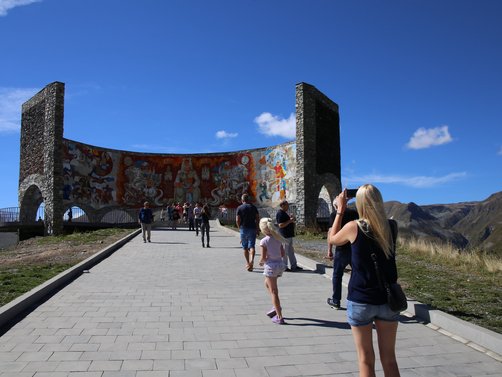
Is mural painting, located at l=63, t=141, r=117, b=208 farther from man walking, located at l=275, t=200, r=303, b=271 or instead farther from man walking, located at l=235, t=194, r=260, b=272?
man walking, located at l=275, t=200, r=303, b=271

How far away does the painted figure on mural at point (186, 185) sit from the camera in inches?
1487

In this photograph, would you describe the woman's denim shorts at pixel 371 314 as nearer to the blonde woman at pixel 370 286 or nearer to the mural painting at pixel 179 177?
the blonde woman at pixel 370 286

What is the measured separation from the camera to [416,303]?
634 cm

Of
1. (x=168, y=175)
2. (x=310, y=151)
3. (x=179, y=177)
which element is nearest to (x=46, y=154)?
(x=168, y=175)

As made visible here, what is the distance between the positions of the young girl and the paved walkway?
0.69 ft

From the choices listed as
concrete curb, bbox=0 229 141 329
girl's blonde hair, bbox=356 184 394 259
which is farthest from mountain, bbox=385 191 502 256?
girl's blonde hair, bbox=356 184 394 259

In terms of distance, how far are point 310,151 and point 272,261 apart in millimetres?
23492

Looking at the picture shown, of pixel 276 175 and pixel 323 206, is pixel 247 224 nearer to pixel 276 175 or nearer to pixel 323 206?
pixel 276 175

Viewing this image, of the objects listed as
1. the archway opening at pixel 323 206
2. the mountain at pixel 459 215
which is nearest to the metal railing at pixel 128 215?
the archway opening at pixel 323 206

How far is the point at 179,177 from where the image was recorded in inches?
1497

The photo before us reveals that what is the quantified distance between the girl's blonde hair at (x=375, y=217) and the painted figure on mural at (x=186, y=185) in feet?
114

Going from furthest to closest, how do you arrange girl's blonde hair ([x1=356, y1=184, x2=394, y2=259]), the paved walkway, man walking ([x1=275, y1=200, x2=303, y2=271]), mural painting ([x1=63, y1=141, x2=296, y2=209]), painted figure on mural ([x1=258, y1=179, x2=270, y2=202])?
painted figure on mural ([x1=258, y1=179, x2=270, y2=202]) → mural painting ([x1=63, y1=141, x2=296, y2=209]) → man walking ([x1=275, y1=200, x2=303, y2=271]) → the paved walkway → girl's blonde hair ([x1=356, y1=184, x2=394, y2=259])

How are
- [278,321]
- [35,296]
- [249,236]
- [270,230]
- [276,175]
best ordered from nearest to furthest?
[278,321]
[270,230]
[35,296]
[249,236]
[276,175]

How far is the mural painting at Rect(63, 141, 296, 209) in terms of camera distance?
3303cm
